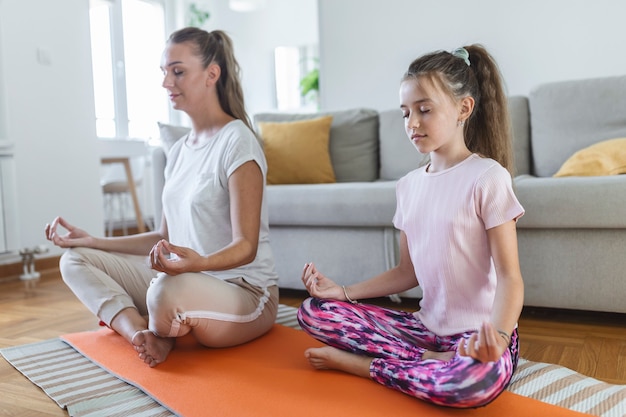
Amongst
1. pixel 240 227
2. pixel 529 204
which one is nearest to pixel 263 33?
pixel 529 204

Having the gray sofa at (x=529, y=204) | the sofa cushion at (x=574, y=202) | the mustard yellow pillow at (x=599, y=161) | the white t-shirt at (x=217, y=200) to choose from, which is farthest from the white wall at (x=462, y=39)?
the white t-shirt at (x=217, y=200)

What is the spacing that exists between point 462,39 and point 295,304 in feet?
6.43

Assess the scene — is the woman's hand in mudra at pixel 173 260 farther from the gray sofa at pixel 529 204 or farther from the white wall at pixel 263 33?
the white wall at pixel 263 33

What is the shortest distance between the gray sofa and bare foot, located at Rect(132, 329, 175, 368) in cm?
98

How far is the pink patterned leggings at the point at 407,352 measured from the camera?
104cm

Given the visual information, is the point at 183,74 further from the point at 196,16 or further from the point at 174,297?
the point at 196,16

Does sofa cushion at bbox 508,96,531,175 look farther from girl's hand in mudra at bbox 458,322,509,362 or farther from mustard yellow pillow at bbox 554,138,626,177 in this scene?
girl's hand in mudra at bbox 458,322,509,362

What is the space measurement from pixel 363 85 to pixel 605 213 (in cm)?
218

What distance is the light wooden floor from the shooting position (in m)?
1.36

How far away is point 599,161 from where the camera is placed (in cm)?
208

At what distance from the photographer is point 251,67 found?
5957 millimetres

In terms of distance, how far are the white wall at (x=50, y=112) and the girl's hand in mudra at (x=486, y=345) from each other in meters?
2.97

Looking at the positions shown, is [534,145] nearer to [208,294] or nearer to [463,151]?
[463,151]

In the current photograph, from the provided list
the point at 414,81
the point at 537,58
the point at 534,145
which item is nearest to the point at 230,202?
the point at 414,81
